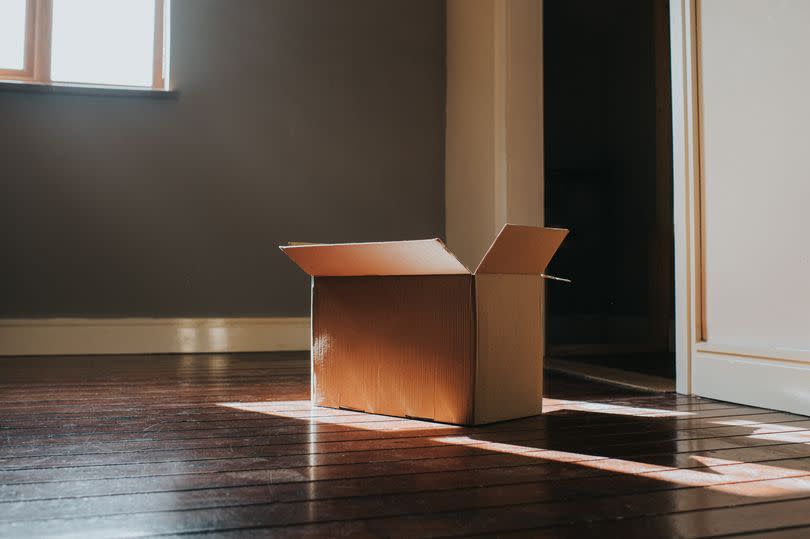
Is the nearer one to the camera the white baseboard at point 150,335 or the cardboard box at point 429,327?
the cardboard box at point 429,327

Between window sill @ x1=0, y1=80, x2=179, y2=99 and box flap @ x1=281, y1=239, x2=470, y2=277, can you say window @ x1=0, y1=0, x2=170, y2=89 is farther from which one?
box flap @ x1=281, y1=239, x2=470, y2=277

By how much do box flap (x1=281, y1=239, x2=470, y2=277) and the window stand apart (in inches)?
72.2

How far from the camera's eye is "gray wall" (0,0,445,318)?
2.67 meters

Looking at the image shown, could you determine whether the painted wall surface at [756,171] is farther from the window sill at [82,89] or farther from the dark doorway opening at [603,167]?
the window sill at [82,89]

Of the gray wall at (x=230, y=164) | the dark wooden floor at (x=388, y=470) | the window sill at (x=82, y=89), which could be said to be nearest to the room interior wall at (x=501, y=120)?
the gray wall at (x=230, y=164)

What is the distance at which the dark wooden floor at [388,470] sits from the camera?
2.27ft

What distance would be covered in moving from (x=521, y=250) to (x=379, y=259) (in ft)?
0.85

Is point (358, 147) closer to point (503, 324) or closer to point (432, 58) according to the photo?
point (432, 58)

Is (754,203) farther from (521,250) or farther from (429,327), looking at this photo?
(429,327)

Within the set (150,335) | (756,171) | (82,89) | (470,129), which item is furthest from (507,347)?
(82,89)

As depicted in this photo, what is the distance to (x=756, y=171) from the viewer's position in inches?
58.0

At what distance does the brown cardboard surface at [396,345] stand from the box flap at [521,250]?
0.06 metres

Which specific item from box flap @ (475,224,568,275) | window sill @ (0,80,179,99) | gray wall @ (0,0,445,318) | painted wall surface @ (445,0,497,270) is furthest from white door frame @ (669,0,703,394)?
window sill @ (0,80,179,99)

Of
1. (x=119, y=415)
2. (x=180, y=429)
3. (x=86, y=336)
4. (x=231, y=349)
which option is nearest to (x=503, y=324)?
(x=180, y=429)
